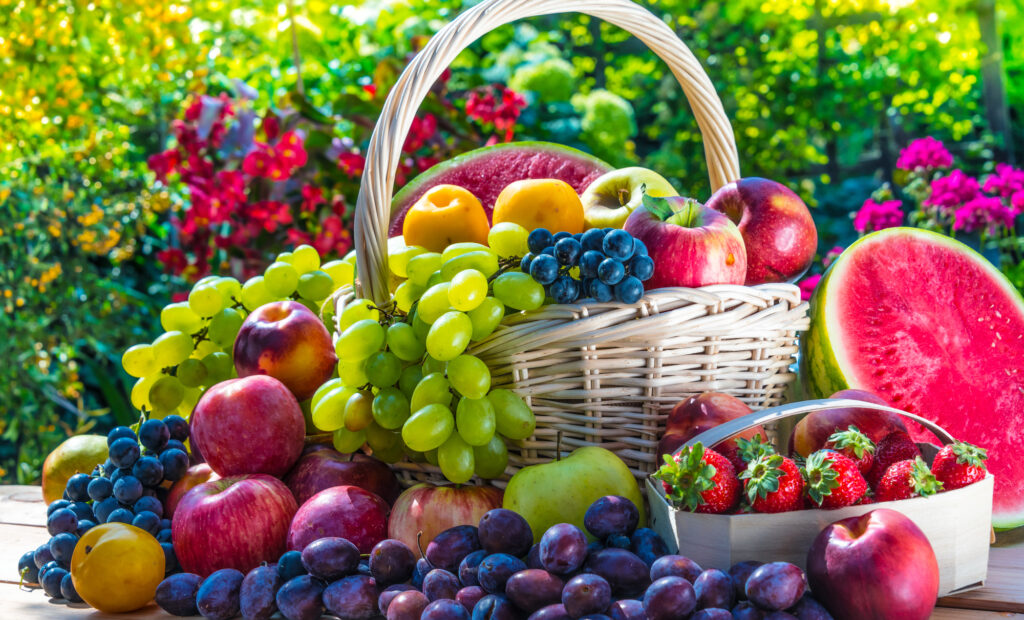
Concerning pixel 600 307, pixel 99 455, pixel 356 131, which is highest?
pixel 356 131

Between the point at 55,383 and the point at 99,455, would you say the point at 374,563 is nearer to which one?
the point at 99,455

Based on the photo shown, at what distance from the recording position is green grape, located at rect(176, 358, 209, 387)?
5.34 feet

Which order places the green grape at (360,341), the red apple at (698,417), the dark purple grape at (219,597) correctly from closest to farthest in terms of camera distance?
1. the dark purple grape at (219,597)
2. the red apple at (698,417)
3. the green grape at (360,341)

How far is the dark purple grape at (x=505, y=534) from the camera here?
3.35 ft

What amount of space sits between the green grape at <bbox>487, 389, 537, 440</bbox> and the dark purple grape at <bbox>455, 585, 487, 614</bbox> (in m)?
0.31

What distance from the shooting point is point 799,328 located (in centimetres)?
142

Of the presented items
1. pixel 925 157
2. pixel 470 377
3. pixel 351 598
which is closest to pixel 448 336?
pixel 470 377

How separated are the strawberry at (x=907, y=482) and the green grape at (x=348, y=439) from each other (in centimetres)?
79

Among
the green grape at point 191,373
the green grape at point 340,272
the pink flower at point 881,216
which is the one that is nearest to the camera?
the green grape at point 191,373

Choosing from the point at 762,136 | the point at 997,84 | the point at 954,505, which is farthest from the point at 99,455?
the point at 997,84

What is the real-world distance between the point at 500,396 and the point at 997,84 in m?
4.94

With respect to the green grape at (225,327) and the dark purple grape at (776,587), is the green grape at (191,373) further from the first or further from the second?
the dark purple grape at (776,587)

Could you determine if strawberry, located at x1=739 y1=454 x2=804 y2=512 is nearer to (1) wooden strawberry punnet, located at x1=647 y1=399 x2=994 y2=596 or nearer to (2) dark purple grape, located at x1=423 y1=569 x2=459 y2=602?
(1) wooden strawberry punnet, located at x1=647 y1=399 x2=994 y2=596

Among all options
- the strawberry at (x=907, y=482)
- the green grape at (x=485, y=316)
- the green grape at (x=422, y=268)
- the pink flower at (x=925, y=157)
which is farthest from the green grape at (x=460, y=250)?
the pink flower at (x=925, y=157)
